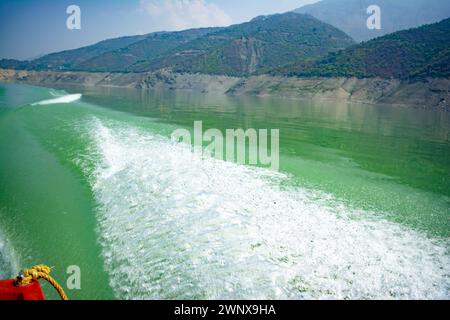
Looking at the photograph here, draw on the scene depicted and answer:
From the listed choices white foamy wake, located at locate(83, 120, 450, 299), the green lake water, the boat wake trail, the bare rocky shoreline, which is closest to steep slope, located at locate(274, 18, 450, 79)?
the bare rocky shoreline

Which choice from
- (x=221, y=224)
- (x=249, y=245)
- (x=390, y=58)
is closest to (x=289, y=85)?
(x=390, y=58)

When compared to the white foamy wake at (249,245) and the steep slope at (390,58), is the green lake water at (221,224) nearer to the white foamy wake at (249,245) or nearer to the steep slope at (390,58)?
the white foamy wake at (249,245)

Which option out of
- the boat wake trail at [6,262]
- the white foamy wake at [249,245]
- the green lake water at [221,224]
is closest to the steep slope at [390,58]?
the green lake water at [221,224]

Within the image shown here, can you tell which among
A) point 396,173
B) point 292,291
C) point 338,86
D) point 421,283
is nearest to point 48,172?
point 292,291

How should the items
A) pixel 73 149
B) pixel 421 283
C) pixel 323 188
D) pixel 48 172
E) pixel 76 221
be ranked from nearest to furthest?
pixel 421 283, pixel 76 221, pixel 323 188, pixel 48 172, pixel 73 149

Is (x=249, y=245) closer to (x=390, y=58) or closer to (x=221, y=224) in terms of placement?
(x=221, y=224)

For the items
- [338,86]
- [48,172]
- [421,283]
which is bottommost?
A: [421,283]

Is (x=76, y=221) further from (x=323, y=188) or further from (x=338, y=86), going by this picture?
(x=338, y=86)
